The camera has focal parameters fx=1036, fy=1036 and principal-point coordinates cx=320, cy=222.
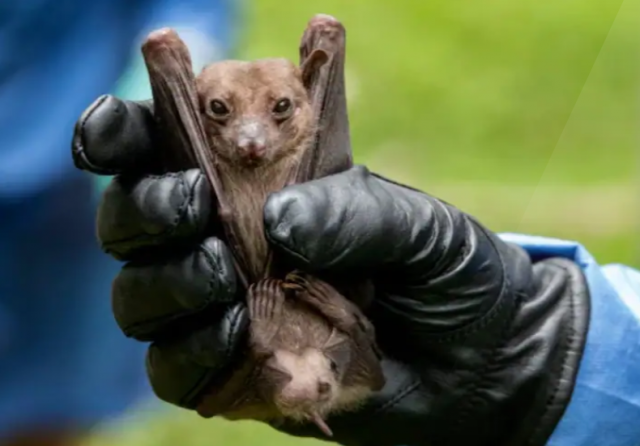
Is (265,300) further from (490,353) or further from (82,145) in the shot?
(490,353)

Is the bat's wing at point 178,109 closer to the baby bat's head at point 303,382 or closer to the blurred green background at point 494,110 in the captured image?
the baby bat's head at point 303,382

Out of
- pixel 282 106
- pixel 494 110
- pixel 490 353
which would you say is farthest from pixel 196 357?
pixel 494 110

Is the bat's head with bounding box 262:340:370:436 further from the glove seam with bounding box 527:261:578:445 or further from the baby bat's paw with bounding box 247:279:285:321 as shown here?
the glove seam with bounding box 527:261:578:445

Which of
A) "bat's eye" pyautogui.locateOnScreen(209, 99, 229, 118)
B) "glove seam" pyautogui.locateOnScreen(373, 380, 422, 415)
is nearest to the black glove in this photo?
"glove seam" pyautogui.locateOnScreen(373, 380, 422, 415)

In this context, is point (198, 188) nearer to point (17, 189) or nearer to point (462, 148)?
point (17, 189)

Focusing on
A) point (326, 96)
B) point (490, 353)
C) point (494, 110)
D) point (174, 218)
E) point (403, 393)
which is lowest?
point (494, 110)

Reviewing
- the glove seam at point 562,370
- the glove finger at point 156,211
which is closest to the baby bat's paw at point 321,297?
the glove finger at point 156,211
